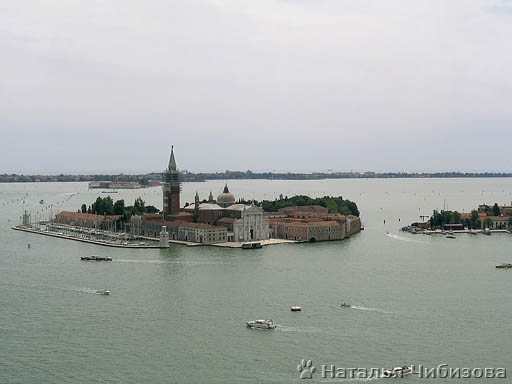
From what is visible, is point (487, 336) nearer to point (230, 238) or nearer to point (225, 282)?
point (225, 282)

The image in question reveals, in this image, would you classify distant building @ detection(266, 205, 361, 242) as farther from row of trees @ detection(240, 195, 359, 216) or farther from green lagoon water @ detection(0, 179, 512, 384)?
green lagoon water @ detection(0, 179, 512, 384)

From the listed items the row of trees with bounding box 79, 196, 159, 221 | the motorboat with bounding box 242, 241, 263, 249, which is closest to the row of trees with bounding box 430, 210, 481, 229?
the motorboat with bounding box 242, 241, 263, 249

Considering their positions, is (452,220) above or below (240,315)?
above

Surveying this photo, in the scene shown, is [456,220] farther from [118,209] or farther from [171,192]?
[118,209]

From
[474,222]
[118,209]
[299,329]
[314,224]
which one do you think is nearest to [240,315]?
[299,329]

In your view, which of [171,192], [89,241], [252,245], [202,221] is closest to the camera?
[252,245]

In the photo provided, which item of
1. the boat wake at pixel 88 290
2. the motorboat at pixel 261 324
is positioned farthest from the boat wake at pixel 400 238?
the motorboat at pixel 261 324
